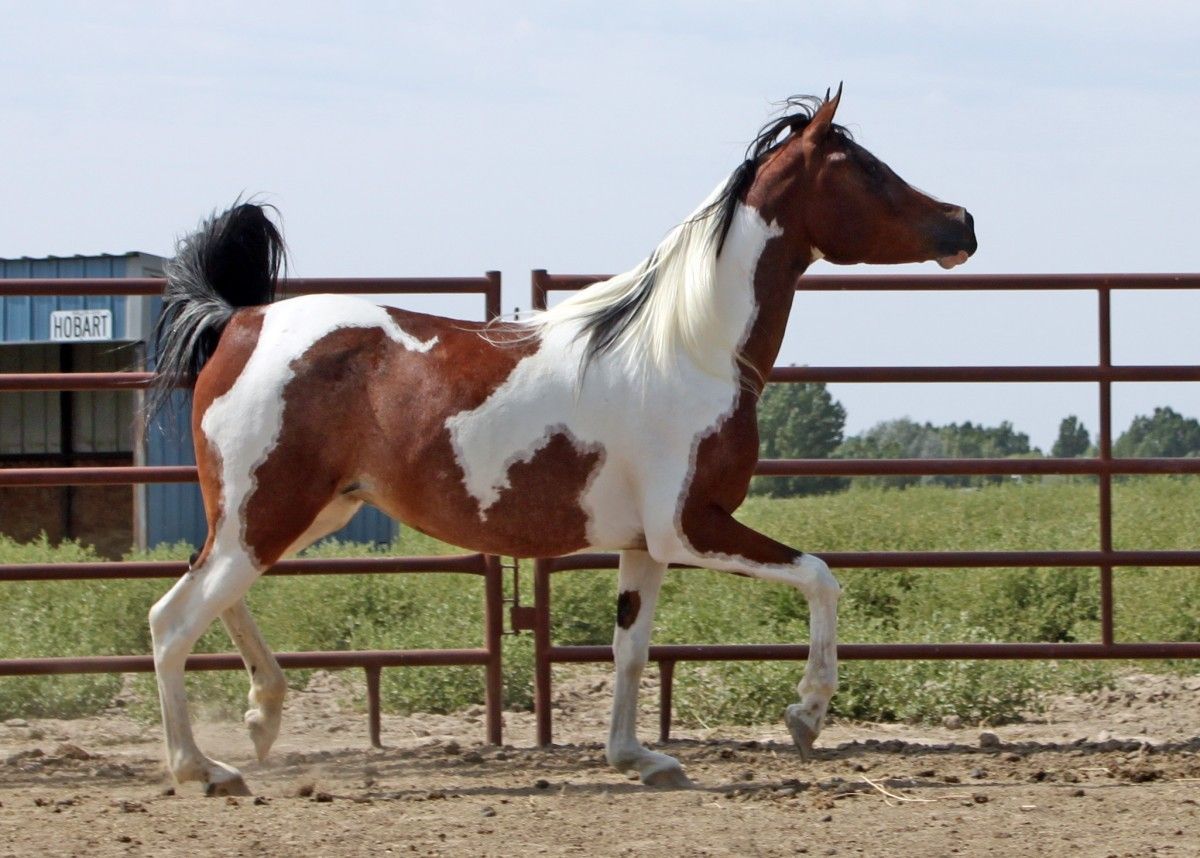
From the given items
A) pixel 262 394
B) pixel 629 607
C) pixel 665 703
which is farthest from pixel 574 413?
pixel 665 703

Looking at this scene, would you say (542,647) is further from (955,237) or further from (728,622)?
(728,622)

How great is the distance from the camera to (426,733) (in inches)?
248

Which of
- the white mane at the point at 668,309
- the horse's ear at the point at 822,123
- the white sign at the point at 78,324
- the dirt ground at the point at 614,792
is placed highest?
the white sign at the point at 78,324

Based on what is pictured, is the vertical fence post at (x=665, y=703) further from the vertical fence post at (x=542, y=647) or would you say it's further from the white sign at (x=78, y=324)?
the white sign at (x=78, y=324)

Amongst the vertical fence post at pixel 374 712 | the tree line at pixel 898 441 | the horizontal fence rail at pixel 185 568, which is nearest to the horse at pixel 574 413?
the horizontal fence rail at pixel 185 568

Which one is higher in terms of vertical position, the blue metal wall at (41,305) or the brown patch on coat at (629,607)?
the blue metal wall at (41,305)

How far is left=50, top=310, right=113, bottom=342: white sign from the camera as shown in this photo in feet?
45.0

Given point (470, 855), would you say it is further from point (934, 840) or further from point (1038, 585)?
point (1038, 585)

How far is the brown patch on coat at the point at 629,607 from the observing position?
5074mm

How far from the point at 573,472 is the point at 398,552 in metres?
6.42

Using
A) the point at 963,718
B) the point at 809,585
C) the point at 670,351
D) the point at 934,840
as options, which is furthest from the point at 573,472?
the point at 963,718

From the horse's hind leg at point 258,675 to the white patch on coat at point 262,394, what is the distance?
1.35ft

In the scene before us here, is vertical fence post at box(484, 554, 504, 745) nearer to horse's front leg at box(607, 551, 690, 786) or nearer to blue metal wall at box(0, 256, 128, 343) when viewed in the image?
horse's front leg at box(607, 551, 690, 786)

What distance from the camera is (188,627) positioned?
4.75 meters
